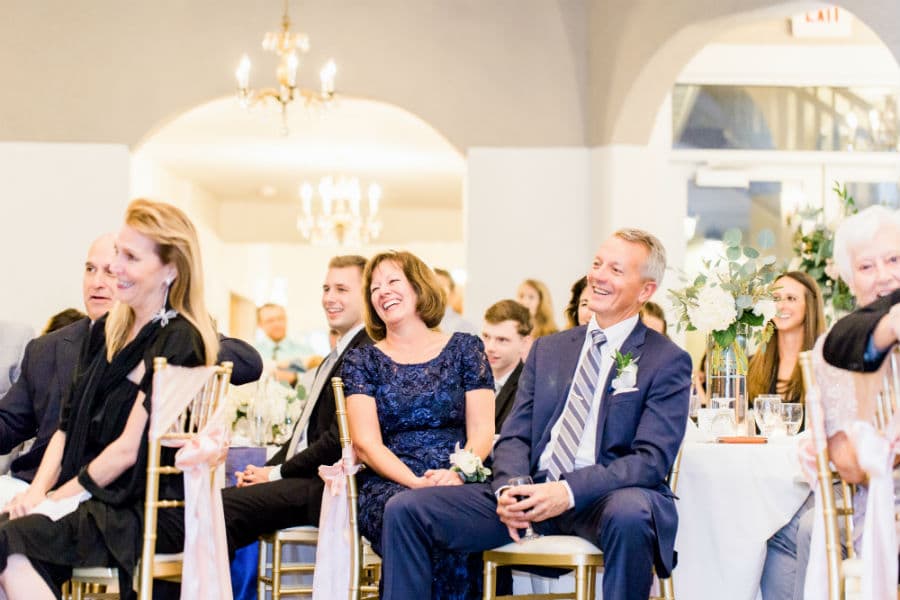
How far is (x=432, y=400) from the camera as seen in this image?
4.21m

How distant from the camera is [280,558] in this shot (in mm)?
4516

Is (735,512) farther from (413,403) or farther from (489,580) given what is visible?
(413,403)

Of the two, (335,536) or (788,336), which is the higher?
(788,336)

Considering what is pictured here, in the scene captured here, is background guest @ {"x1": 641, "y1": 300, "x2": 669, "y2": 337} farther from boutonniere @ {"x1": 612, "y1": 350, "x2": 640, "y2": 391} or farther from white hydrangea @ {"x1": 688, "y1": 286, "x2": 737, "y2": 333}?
boutonniere @ {"x1": 612, "y1": 350, "x2": 640, "y2": 391}

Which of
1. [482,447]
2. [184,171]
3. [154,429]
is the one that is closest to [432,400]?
[482,447]

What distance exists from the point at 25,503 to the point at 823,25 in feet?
24.2

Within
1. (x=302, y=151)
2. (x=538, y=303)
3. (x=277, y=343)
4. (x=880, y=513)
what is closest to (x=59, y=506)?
(x=880, y=513)

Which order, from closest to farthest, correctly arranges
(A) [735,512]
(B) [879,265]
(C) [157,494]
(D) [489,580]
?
(B) [879,265] < (C) [157,494] < (D) [489,580] < (A) [735,512]

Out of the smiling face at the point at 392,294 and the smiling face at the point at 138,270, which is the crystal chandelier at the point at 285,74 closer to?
the smiling face at the point at 392,294

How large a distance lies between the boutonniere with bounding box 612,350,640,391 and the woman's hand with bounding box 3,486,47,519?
5.36 ft

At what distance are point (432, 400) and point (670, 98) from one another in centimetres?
568

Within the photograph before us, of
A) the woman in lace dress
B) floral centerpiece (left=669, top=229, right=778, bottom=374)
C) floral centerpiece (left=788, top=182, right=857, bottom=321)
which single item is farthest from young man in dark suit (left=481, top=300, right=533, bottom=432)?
floral centerpiece (left=788, top=182, right=857, bottom=321)

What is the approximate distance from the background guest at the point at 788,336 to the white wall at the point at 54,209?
466cm

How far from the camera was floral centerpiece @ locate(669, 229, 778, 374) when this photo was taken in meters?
4.52
